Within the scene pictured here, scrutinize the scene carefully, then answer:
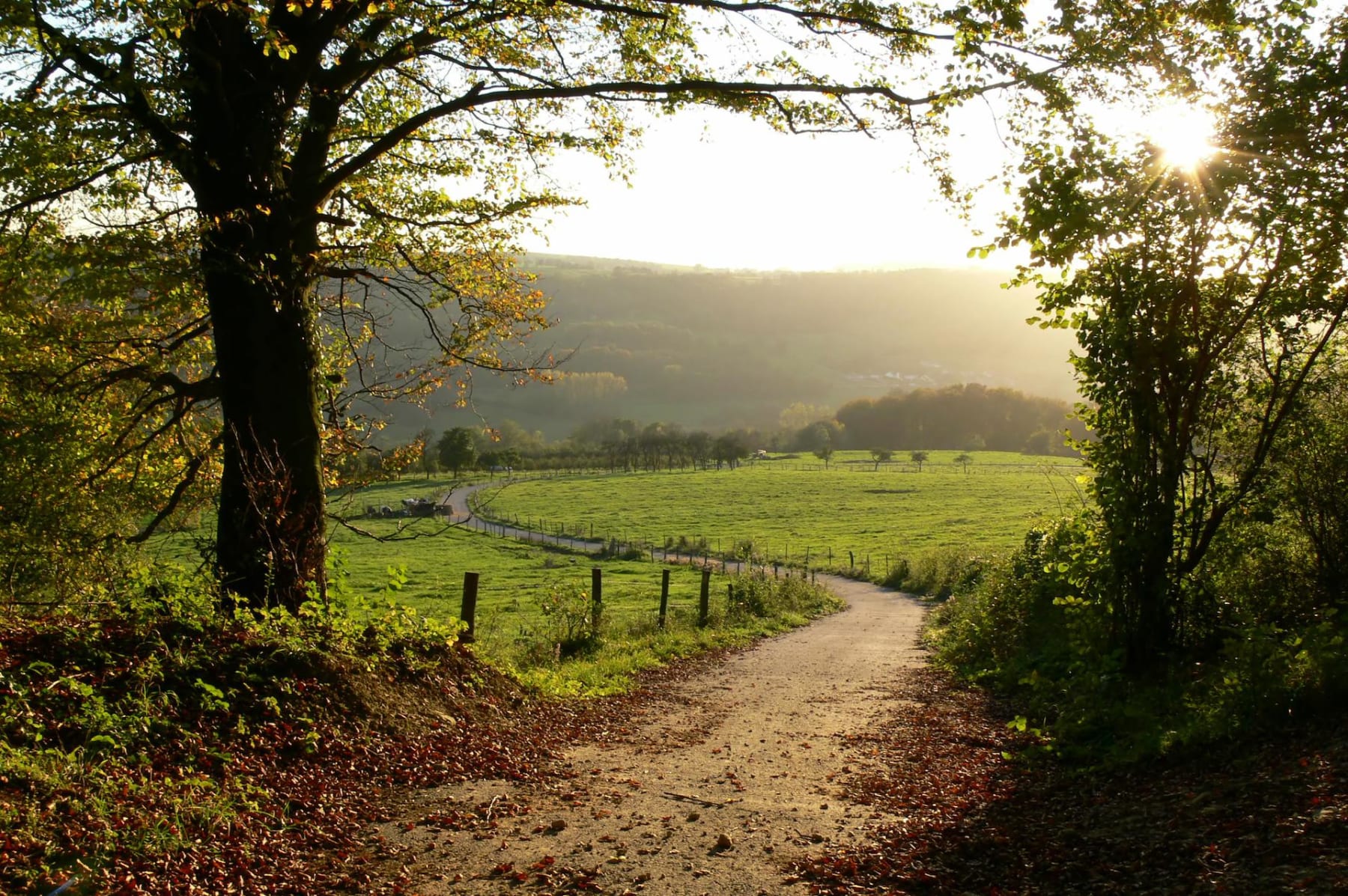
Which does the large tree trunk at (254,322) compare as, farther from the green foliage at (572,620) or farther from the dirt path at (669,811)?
the green foliage at (572,620)

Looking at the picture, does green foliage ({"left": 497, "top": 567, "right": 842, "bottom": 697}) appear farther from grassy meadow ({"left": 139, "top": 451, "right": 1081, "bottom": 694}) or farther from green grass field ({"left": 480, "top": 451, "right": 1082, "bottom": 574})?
green grass field ({"left": 480, "top": 451, "right": 1082, "bottom": 574})

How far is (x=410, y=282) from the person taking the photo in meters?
10.4

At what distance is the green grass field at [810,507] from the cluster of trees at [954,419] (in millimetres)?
26487

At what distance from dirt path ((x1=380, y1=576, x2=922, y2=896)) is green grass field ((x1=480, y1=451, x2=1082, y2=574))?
31.4 m

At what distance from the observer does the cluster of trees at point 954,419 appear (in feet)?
442

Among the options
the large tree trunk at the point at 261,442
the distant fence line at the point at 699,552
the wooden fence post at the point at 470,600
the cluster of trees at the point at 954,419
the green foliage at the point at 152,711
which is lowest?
the distant fence line at the point at 699,552

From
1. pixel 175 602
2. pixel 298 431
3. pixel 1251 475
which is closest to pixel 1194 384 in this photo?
pixel 1251 475

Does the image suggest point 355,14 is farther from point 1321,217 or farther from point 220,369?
point 1321,217

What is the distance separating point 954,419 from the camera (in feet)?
468

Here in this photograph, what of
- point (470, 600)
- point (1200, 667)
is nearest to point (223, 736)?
point (470, 600)

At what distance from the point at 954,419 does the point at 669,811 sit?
144m

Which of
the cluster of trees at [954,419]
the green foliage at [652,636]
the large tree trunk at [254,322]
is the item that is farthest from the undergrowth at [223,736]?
the cluster of trees at [954,419]

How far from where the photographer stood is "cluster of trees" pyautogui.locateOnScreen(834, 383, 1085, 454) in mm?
134625

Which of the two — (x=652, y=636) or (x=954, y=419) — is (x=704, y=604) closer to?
(x=652, y=636)
